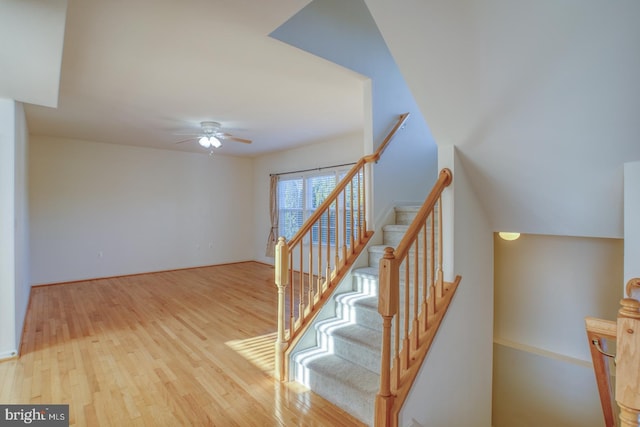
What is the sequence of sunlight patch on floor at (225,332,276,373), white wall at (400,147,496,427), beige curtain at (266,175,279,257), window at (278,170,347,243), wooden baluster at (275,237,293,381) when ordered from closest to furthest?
white wall at (400,147,496,427), wooden baluster at (275,237,293,381), sunlight patch on floor at (225,332,276,373), window at (278,170,347,243), beige curtain at (266,175,279,257)

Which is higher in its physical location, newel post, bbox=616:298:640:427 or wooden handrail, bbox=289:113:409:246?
wooden handrail, bbox=289:113:409:246

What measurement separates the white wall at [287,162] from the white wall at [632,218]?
3.75 meters

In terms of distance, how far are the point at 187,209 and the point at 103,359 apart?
4.42 meters

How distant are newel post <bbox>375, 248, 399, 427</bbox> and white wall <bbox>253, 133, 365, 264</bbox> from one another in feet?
12.6

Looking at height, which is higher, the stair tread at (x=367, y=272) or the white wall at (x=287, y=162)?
the white wall at (x=287, y=162)

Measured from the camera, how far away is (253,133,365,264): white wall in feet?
18.1

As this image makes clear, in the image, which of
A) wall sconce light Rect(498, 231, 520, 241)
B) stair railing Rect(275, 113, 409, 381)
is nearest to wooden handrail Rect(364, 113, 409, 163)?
stair railing Rect(275, 113, 409, 381)

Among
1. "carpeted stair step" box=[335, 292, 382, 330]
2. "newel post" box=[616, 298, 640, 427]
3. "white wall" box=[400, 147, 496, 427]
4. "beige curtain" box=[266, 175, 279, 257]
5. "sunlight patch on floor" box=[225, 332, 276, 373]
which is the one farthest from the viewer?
"beige curtain" box=[266, 175, 279, 257]

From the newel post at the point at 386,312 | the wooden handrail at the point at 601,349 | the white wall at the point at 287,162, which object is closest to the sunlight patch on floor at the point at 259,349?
the newel post at the point at 386,312

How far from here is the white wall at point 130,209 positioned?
545 cm

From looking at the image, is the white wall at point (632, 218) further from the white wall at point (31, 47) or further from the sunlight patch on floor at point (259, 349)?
the white wall at point (31, 47)

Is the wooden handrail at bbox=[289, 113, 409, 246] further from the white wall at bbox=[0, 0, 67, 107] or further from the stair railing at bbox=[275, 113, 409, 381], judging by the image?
the white wall at bbox=[0, 0, 67, 107]

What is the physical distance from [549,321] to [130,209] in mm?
6773

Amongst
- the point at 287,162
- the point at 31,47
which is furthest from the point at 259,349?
the point at 287,162
